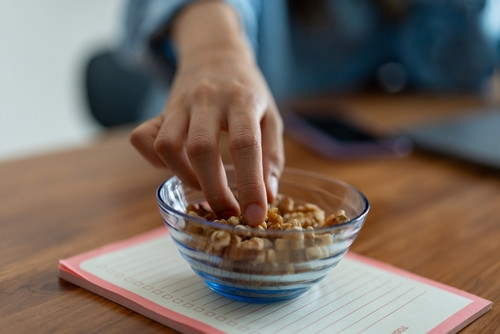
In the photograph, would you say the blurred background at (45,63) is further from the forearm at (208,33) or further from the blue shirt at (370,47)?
the forearm at (208,33)

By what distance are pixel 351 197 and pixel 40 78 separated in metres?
1.96

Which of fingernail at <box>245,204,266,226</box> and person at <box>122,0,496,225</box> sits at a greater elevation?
person at <box>122,0,496,225</box>

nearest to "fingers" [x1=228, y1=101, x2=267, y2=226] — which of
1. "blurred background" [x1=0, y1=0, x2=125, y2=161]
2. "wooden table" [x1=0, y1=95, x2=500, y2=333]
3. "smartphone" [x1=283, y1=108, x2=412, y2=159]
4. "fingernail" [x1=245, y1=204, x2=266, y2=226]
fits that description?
"fingernail" [x1=245, y1=204, x2=266, y2=226]

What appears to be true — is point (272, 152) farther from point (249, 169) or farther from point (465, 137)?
point (465, 137)

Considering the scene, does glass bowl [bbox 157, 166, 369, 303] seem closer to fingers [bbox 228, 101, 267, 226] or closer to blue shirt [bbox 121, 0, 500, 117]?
fingers [bbox 228, 101, 267, 226]

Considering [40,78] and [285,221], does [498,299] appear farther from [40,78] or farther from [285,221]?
[40,78]

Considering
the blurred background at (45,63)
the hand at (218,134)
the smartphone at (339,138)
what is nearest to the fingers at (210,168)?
the hand at (218,134)

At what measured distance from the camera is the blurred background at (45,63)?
83.4 inches

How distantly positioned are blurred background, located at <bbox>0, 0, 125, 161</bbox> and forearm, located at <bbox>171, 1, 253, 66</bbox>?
1.25 meters

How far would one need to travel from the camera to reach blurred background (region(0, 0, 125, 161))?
2119mm

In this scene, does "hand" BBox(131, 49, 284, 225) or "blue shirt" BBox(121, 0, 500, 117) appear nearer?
"hand" BBox(131, 49, 284, 225)

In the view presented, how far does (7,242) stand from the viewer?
0.57 metres

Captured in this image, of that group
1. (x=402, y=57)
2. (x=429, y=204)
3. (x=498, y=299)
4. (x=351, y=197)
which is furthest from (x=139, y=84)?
(x=498, y=299)

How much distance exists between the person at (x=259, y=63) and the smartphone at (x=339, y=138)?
106 mm
